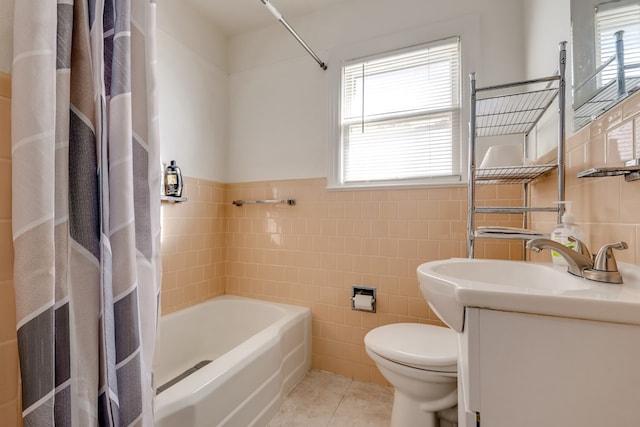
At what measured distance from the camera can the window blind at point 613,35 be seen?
2.26 ft

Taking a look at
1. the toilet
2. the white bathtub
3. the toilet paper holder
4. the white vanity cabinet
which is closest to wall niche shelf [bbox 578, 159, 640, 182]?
the white vanity cabinet

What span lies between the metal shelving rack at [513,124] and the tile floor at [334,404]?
103 cm

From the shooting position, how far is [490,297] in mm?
515

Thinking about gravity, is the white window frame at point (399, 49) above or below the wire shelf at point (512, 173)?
above

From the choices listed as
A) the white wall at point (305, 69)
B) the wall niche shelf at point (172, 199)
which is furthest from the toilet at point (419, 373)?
the wall niche shelf at point (172, 199)

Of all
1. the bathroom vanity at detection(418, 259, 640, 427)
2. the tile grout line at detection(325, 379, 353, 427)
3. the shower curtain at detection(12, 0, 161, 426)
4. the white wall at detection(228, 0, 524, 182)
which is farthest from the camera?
the white wall at detection(228, 0, 524, 182)

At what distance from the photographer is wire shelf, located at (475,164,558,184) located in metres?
1.14

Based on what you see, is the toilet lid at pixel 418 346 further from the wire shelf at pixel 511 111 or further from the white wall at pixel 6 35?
the white wall at pixel 6 35

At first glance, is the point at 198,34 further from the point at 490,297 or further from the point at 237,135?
the point at 490,297

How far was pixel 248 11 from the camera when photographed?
82.7 inches

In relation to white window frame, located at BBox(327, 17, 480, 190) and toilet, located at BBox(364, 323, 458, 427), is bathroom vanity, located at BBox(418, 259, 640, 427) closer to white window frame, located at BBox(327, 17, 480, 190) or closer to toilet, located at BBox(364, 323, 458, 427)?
toilet, located at BBox(364, 323, 458, 427)

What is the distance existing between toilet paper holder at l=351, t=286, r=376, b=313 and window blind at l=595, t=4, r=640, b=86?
1.44 m

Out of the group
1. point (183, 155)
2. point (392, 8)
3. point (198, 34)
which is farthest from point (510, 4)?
point (183, 155)

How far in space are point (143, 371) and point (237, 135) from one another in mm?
1896
